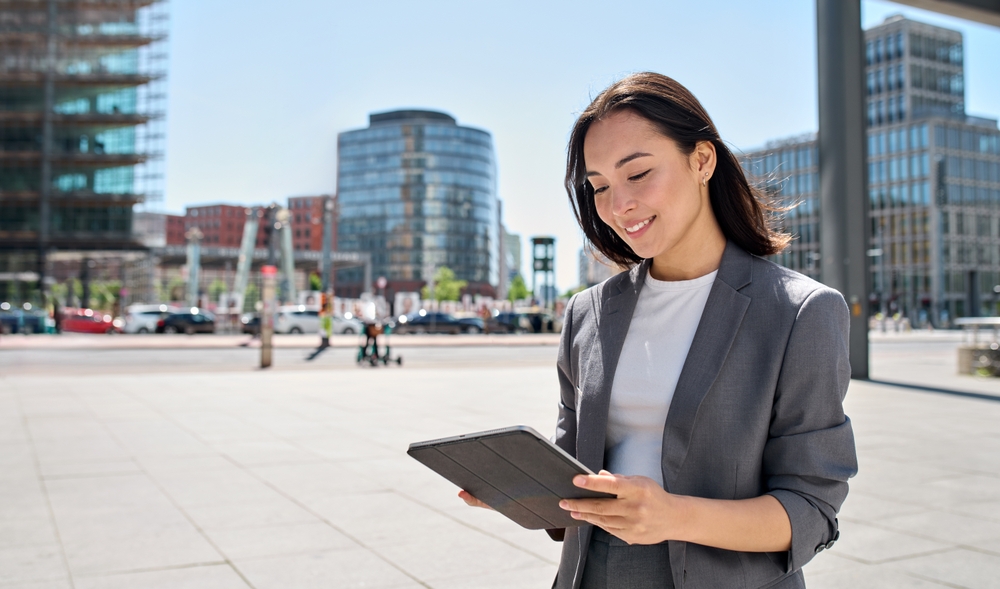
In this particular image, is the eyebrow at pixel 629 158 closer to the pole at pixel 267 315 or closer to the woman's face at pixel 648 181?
the woman's face at pixel 648 181

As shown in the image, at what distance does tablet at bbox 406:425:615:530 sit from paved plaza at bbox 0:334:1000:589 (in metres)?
2.43

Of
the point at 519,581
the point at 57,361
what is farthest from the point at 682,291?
the point at 57,361

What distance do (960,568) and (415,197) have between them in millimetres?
124464

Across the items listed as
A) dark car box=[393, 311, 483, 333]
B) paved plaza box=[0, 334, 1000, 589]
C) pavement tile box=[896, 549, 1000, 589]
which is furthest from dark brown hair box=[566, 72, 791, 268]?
dark car box=[393, 311, 483, 333]

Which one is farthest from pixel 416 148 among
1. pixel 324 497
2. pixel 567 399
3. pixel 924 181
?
pixel 567 399

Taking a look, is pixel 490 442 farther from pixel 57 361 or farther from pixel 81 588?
pixel 57 361

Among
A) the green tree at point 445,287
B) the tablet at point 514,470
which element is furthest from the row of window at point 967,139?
the tablet at point 514,470

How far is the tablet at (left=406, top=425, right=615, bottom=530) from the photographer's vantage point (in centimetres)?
126

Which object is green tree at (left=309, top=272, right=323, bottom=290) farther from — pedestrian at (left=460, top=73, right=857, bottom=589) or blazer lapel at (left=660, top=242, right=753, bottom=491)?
blazer lapel at (left=660, top=242, right=753, bottom=491)

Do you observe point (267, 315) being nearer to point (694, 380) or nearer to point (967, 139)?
point (694, 380)

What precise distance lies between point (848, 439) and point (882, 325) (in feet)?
206

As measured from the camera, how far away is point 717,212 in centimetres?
169

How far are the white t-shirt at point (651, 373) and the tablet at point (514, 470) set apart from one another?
0.17 meters

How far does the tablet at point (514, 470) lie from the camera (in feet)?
4.15
